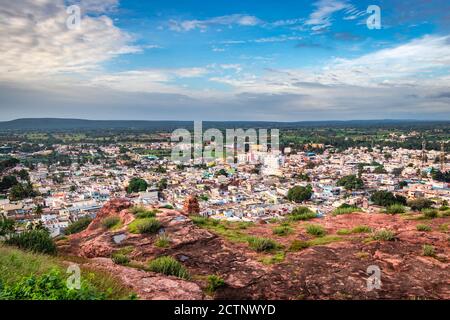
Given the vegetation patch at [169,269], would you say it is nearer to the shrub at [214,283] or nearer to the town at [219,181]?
the shrub at [214,283]

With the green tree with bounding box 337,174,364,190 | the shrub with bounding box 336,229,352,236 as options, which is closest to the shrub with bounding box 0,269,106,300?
the shrub with bounding box 336,229,352,236

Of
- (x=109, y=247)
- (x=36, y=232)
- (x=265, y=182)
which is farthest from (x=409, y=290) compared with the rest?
(x=265, y=182)

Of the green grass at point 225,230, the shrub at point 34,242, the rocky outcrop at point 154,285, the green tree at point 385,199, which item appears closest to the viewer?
the rocky outcrop at point 154,285

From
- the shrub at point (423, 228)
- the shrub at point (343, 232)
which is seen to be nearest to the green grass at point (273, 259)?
the shrub at point (343, 232)

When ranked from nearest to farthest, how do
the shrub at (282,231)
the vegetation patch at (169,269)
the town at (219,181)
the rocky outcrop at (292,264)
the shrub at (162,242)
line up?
the rocky outcrop at (292,264), the vegetation patch at (169,269), the shrub at (162,242), the shrub at (282,231), the town at (219,181)

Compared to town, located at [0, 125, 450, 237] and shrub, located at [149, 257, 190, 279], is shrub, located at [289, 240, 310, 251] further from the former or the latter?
Result: town, located at [0, 125, 450, 237]

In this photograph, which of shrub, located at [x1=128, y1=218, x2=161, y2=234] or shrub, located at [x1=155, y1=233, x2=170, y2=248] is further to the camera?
shrub, located at [x1=128, y1=218, x2=161, y2=234]
